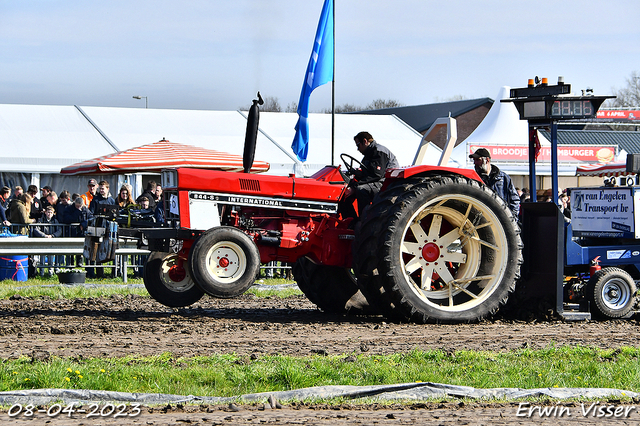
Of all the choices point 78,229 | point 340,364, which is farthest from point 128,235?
point 78,229

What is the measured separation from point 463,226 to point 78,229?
830 centimetres

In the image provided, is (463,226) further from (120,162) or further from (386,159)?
(120,162)

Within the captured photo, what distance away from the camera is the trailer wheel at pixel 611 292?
28.3ft

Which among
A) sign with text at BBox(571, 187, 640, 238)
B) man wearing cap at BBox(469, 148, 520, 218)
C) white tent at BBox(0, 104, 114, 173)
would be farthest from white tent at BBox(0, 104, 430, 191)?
man wearing cap at BBox(469, 148, 520, 218)

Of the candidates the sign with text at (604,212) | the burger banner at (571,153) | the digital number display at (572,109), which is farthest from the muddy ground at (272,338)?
the burger banner at (571,153)

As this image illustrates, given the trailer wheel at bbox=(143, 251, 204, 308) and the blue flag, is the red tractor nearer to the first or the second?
the trailer wheel at bbox=(143, 251, 204, 308)

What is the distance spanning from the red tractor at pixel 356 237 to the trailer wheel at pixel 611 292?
1184 mm

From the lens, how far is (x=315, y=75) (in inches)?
582

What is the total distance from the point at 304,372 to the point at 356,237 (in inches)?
108

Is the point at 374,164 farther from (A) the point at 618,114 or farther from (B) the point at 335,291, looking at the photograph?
(A) the point at 618,114

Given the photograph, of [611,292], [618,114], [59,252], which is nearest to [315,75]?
[59,252]

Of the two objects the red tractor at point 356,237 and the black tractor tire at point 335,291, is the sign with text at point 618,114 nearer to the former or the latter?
the black tractor tire at point 335,291

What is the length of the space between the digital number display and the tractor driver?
1.78 m

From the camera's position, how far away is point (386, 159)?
8.41 metres
